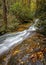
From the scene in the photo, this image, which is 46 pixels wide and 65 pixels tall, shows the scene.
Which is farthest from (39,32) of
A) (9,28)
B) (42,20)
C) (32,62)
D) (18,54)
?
(32,62)

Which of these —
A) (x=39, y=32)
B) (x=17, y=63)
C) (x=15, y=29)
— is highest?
(x=17, y=63)

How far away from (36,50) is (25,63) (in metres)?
1.35

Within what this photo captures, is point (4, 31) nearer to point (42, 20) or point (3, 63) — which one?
point (42, 20)

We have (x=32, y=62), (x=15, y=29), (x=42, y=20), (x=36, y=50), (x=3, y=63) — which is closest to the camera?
(x=32, y=62)

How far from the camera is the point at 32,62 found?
713 centimetres

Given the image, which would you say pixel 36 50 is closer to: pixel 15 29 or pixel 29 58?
pixel 29 58

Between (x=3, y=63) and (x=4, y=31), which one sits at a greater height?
(x=3, y=63)

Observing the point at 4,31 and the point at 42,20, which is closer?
the point at 42,20

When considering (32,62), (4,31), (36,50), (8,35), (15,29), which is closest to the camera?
(32,62)

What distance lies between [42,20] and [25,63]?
5437 millimetres

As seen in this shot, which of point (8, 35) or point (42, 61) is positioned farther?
point (8, 35)

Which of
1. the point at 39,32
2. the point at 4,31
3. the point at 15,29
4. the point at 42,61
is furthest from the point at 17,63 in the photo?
the point at 15,29

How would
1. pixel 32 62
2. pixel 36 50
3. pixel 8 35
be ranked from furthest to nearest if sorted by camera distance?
pixel 8 35 → pixel 36 50 → pixel 32 62

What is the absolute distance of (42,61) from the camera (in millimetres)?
7148
